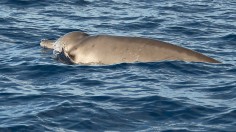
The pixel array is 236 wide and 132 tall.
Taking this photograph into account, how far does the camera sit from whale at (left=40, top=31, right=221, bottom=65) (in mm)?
17422

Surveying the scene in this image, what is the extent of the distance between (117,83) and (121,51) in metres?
2.34

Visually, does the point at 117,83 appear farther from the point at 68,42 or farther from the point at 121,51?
the point at 68,42

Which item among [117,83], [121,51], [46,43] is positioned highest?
[46,43]

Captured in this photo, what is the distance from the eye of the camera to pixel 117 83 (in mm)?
15688

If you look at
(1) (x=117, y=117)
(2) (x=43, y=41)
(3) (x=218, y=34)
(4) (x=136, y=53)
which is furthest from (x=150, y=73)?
(3) (x=218, y=34)

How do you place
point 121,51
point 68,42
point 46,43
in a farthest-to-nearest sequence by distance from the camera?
point 46,43 < point 68,42 < point 121,51

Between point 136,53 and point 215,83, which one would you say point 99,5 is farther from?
point 215,83

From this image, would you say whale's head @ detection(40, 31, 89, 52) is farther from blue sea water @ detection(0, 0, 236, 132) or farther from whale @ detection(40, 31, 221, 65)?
blue sea water @ detection(0, 0, 236, 132)

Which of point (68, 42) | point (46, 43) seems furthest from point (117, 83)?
point (46, 43)

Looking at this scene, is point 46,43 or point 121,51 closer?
point 121,51

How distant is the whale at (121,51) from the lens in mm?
17422

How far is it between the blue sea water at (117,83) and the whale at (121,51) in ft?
1.11

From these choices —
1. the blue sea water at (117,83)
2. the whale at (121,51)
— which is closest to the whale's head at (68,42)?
the whale at (121,51)

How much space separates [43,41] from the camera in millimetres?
20641
